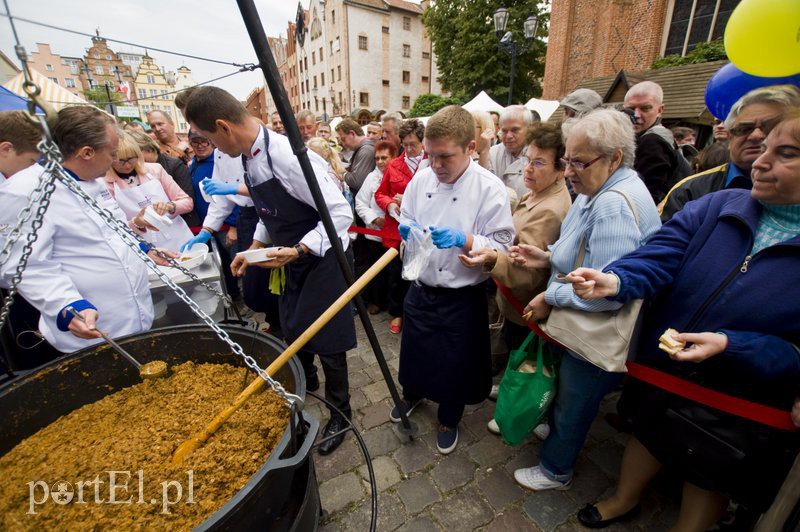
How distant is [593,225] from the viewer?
5.75 feet

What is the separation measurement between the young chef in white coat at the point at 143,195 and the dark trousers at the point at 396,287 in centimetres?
218

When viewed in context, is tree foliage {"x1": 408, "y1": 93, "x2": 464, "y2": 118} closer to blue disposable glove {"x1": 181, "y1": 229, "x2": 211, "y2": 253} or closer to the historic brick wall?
the historic brick wall

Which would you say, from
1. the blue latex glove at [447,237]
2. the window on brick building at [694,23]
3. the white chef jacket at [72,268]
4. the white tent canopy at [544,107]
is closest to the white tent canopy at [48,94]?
the white chef jacket at [72,268]

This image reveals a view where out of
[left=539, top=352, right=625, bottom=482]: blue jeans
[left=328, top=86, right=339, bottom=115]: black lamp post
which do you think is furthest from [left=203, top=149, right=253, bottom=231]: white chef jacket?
[left=328, top=86, right=339, bottom=115]: black lamp post

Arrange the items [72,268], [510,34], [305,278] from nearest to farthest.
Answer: [72,268], [305,278], [510,34]

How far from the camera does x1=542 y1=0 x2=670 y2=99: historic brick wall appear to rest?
41.7 ft

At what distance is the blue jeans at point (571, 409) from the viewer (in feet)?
6.29

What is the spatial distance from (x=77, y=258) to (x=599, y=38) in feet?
58.2

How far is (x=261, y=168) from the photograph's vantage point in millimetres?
2123

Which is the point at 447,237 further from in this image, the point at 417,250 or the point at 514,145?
the point at 514,145

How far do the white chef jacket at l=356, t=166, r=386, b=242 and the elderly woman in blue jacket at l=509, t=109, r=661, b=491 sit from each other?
2544 mm

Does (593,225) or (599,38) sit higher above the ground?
(599,38)

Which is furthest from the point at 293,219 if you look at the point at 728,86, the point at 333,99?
the point at 333,99

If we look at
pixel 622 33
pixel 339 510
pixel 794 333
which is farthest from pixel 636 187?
pixel 622 33
